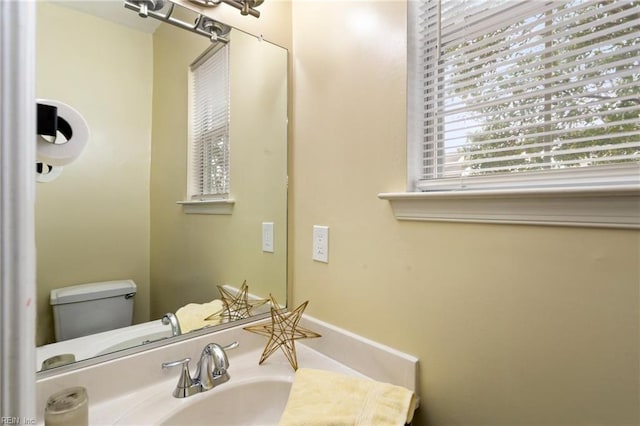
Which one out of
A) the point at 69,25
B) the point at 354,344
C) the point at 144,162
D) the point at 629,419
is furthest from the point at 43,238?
the point at 629,419

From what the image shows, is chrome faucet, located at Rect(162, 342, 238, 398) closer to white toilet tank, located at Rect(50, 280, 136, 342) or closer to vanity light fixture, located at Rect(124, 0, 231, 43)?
white toilet tank, located at Rect(50, 280, 136, 342)

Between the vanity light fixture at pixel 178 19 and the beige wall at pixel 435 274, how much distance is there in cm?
29

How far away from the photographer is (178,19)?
1.01 metres

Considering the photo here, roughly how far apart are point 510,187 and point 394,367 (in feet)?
1.83

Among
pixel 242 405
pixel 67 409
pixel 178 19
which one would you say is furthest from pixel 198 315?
pixel 178 19

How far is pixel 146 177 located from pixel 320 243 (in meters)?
0.59

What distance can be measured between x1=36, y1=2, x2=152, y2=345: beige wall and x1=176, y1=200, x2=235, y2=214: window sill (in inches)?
4.9

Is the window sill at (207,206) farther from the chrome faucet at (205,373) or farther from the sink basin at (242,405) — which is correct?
the sink basin at (242,405)

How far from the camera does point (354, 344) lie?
3.22ft

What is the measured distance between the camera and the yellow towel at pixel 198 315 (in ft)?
3.34

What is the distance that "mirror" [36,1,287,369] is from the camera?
2.70ft

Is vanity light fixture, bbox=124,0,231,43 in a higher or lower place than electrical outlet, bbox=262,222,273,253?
higher

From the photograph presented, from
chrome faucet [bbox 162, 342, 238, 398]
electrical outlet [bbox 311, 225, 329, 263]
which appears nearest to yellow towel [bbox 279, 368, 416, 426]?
chrome faucet [bbox 162, 342, 238, 398]

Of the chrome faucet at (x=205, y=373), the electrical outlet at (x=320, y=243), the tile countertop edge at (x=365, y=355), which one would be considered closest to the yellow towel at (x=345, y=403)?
the tile countertop edge at (x=365, y=355)
